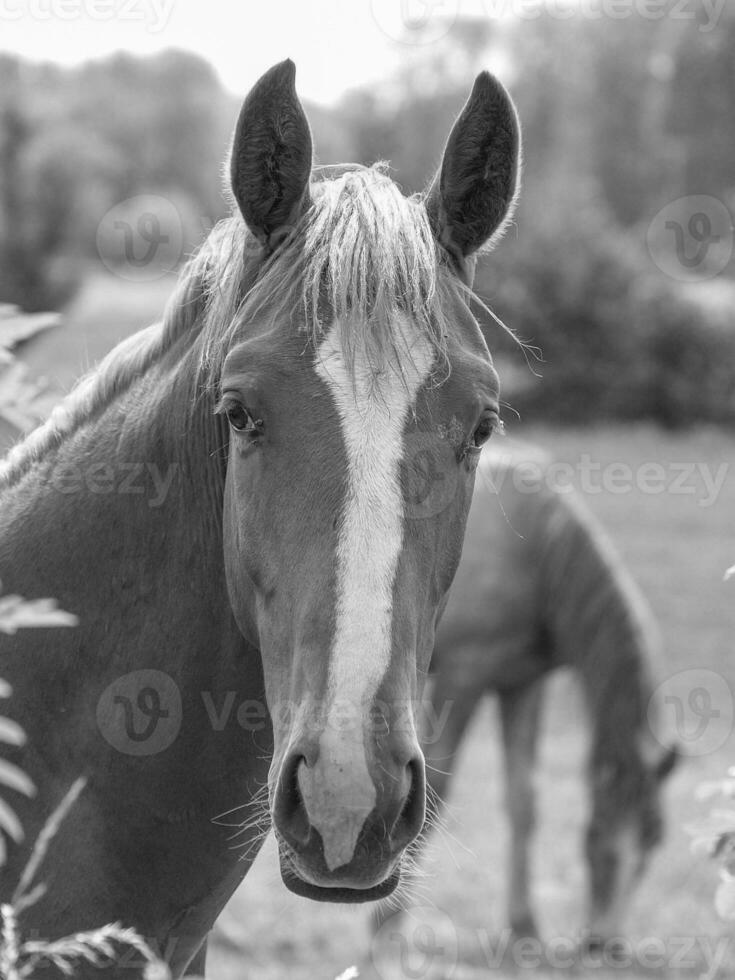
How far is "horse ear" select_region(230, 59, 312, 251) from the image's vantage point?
84.4 inches

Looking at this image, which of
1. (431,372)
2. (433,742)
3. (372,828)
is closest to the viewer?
(372,828)

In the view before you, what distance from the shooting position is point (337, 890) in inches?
69.6

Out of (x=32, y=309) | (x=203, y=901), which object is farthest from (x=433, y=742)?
(x=32, y=309)

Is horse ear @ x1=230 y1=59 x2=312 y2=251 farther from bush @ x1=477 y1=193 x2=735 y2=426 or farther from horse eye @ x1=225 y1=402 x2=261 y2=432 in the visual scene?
bush @ x1=477 y1=193 x2=735 y2=426

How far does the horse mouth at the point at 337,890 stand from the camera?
177cm

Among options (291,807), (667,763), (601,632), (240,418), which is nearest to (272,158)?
(240,418)

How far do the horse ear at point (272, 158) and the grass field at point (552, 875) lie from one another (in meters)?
1.22

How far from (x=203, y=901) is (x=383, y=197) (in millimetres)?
1504

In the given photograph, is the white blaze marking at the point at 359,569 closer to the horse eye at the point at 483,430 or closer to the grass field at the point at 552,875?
the horse eye at the point at 483,430

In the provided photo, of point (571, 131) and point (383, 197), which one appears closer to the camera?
point (383, 197)

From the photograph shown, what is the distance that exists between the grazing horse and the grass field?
0.50 metres

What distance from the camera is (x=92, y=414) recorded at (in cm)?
236

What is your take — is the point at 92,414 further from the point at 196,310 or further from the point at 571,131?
the point at 571,131

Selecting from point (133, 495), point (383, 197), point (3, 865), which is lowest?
point (3, 865)
